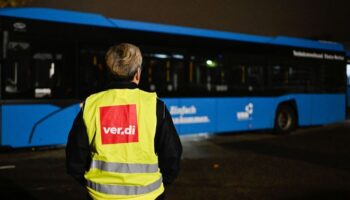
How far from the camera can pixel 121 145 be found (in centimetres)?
258

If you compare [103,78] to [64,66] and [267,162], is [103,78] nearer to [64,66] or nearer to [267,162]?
[64,66]

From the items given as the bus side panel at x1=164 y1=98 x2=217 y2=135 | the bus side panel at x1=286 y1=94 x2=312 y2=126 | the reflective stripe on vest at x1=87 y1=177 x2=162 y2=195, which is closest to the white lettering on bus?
the reflective stripe on vest at x1=87 y1=177 x2=162 y2=195

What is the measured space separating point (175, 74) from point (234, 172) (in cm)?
397

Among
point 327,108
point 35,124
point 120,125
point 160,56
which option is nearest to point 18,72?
point 35,124

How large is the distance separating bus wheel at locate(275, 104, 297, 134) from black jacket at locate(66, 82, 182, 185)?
38.6ft

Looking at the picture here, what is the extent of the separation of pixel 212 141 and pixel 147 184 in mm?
9954

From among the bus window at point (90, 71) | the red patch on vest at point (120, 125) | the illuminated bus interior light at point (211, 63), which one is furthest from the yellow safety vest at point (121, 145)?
the illuminated bus interior light at point (211, 63)

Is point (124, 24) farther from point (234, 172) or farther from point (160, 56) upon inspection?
point (234, 172)

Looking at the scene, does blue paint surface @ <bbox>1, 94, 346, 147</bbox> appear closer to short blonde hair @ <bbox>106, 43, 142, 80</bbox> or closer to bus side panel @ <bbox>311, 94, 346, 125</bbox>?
bus side panel @ <bbox>311, 94, 346, 125</bbox>

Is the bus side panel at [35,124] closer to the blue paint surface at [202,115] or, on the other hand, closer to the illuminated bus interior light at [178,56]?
the blue paint surface at [202,115]

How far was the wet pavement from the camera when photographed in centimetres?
666

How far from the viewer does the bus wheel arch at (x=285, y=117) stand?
14.1 meters

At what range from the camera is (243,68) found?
521 inches

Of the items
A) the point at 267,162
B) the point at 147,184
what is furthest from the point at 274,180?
the point at 147,184
